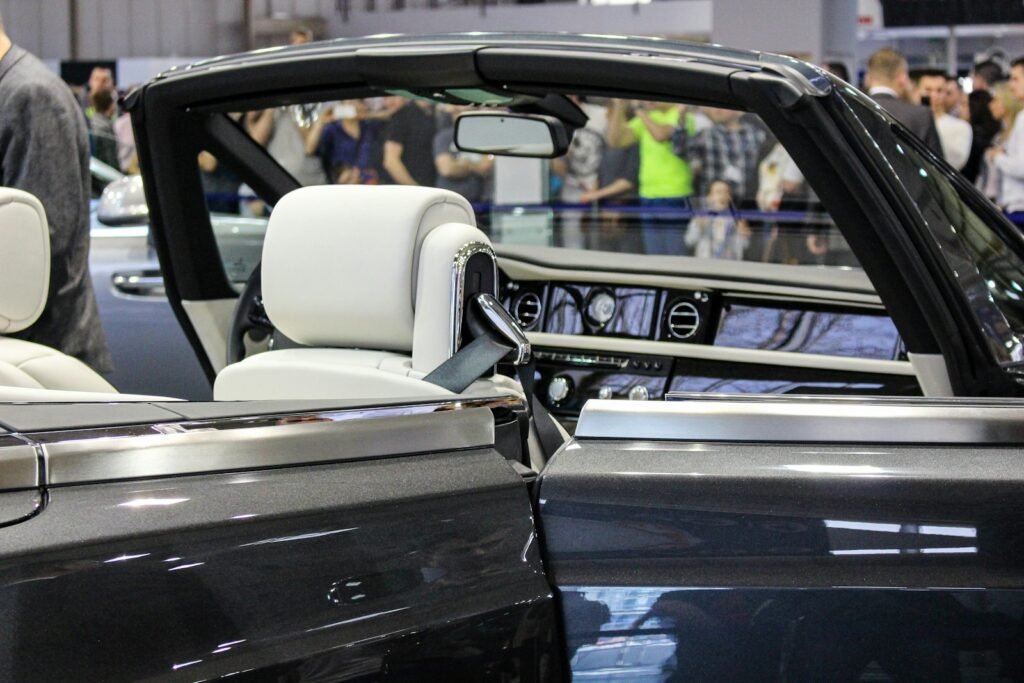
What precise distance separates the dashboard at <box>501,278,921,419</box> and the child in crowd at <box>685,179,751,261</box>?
2.80 meters

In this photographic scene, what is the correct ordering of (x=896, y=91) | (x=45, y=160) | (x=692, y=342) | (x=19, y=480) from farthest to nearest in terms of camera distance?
(x=896, y=91), (x=692, y=342), (x=45, y=160), (x=19, y=480)

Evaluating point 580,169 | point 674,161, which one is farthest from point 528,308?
point 580,169

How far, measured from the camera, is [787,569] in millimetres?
1295

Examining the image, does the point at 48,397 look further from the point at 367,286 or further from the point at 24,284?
the point at 367,286

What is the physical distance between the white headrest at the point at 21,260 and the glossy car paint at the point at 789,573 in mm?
1017

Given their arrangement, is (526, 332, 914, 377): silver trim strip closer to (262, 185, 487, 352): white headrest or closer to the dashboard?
the dashboard

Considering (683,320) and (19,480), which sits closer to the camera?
(19,480)

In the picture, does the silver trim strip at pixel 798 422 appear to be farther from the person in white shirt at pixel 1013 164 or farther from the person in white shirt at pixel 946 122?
the person in white shirt at pixel 1013 164

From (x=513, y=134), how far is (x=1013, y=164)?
6.20m

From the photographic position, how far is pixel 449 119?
8.12m

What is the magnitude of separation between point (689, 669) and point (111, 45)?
13.6 m

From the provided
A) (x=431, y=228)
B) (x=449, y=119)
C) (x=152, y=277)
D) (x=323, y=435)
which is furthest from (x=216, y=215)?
(x=323, y=435)

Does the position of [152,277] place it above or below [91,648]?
below

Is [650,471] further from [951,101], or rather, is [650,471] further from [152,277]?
[951,101]
